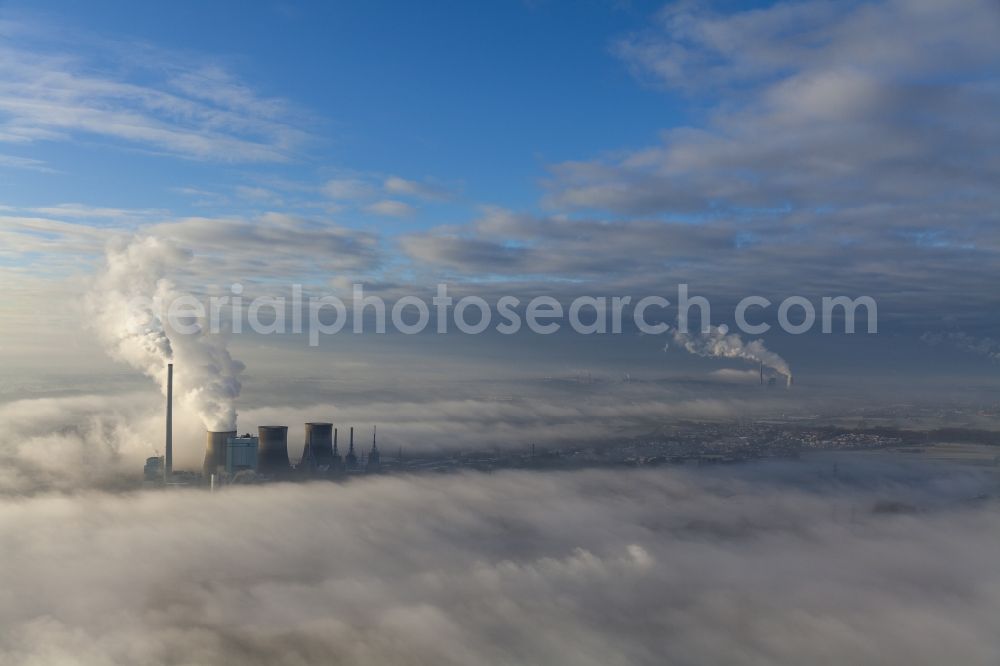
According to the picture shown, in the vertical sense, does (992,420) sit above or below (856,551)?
above

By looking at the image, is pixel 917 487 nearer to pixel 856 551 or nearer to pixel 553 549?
pixel 856 551

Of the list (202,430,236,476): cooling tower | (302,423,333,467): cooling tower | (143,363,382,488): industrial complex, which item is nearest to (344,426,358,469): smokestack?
(143,363,382,488): industrial complex

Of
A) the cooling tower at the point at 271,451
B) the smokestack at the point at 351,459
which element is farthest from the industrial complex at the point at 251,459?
the smokestack at the point at 351,459

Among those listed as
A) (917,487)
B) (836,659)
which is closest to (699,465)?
(917,487)

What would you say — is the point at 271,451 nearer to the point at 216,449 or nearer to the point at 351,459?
the point at 216,449

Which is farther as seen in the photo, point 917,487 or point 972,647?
point 917,487

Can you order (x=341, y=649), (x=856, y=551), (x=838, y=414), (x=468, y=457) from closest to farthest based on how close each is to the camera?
1. (x=341, y=649)
2. (x=856, y=551)
3. (x=468, y=457)
4. (x=838, y=414)

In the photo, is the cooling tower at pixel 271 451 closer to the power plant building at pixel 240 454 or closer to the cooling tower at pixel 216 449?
the power plant building at pixel 240 454

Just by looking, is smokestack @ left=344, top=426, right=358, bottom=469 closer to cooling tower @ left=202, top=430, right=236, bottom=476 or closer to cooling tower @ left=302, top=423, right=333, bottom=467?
cooling tower @ left=302, top=423, right=333, bottom=467
